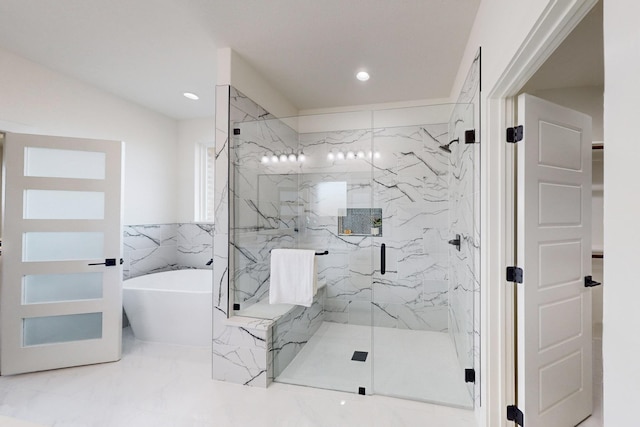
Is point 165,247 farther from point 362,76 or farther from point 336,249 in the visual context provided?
point 362,76

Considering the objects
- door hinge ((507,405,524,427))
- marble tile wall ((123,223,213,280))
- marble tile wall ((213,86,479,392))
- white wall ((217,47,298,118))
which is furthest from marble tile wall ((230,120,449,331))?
marble tile wall ((123,223,213,280))

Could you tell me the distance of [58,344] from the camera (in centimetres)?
260

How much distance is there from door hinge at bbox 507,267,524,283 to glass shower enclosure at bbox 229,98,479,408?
671 millimetres

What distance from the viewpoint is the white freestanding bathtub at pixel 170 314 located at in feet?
9.53

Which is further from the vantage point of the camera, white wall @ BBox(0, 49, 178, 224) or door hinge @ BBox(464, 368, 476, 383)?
white wall @ BBox(0, 49, 178, 224)

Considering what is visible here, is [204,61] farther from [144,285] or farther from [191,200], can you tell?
[144,285]

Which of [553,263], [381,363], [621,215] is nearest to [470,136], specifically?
[553,263]

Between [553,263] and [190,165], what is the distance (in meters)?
4.15

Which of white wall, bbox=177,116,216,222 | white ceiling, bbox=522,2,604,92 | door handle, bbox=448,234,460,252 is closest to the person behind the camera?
white ceiling, bbox=522,2,604,92

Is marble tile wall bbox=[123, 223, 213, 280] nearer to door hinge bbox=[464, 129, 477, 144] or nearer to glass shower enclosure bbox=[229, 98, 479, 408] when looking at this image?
glass shower enclosure bbox=[229, 98, 479, 408]

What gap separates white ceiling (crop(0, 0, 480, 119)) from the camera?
197 cm

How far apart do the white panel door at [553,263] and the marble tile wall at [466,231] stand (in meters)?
0.32

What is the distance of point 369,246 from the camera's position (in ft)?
8.04

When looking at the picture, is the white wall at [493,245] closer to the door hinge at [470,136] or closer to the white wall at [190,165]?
the door hinge at [470,136]
